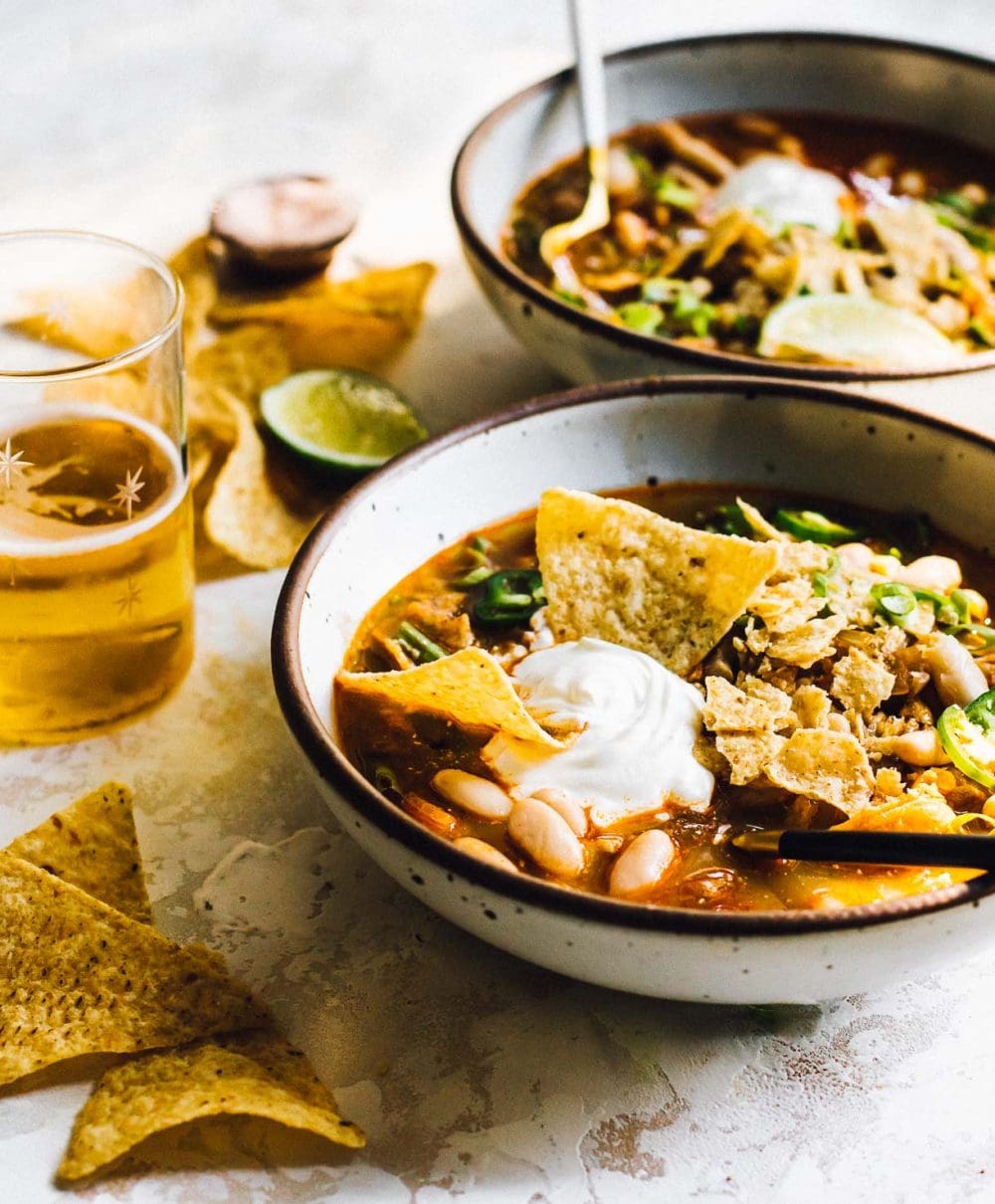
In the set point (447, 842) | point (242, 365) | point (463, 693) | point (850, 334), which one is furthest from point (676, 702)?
point (242, 365)

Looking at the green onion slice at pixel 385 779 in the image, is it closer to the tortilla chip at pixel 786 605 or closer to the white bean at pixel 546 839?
the white bean at pixel 546 839

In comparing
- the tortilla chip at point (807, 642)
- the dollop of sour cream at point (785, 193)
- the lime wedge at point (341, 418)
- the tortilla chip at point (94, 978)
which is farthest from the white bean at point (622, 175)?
the tortilla chip at point (94, 978)

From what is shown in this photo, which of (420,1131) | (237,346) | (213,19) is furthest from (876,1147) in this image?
(213,19)

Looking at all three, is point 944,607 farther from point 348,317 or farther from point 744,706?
point 348,317

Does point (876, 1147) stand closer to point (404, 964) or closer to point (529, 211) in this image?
point (404, 964)

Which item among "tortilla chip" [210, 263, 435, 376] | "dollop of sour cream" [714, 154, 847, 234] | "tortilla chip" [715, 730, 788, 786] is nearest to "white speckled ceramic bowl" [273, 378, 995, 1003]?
"tortilla chip" [715, 730, 788, 786]

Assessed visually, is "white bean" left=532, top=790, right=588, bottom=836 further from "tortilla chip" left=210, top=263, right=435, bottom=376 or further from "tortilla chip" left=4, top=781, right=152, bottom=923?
"tortilla chip" left=210, top=263, right=435, bottom=376
